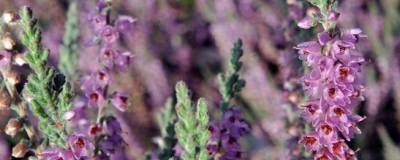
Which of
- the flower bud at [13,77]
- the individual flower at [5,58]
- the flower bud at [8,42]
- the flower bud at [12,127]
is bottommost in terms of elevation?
the flower bud at [12,127]

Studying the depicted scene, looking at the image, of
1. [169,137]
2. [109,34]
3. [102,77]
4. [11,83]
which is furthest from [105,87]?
[11,83]

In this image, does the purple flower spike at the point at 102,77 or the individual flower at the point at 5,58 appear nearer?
the individual flower at the point at 5,58

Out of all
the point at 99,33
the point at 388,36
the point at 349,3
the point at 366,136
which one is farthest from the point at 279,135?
the point at 99,33

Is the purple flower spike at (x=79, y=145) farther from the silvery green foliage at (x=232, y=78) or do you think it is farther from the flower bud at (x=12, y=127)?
the silvery green foliage at (x=232, y=78)

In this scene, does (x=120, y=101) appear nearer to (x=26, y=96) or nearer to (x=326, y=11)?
(x=26, y=96)

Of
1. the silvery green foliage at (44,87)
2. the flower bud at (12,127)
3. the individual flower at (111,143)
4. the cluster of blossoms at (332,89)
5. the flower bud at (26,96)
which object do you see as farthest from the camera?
the individual flower at (111,143)

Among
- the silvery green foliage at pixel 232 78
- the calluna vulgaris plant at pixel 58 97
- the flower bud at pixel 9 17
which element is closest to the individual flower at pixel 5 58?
the calluna vulgaris plant at pixel 58 97

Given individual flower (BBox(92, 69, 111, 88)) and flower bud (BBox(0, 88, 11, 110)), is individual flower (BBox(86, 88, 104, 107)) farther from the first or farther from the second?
flower bud (BBox(0, 88, 11, 110))
